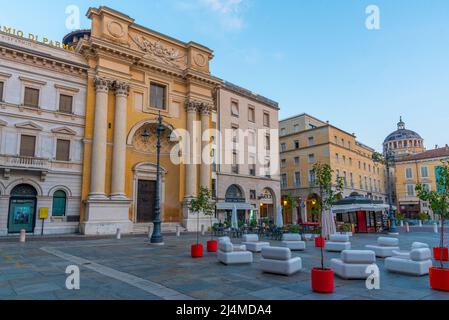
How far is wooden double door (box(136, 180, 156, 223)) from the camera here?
29.0 m

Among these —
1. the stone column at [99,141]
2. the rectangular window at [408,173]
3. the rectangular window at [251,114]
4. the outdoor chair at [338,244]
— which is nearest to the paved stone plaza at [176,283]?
the outdoor chair at [338,244]

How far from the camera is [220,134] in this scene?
36.5 m

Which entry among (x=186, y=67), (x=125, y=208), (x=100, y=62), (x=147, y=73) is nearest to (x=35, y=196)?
(x=125, y=208)

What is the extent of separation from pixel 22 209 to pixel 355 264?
23.4 meters

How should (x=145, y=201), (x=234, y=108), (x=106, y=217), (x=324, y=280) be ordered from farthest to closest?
(x=234, y=108)
(x=145, y=201)
(x=106, y=217)
(x=324, y=280)

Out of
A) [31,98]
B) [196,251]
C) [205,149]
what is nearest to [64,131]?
[31,98]

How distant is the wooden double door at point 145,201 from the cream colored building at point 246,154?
744 cm

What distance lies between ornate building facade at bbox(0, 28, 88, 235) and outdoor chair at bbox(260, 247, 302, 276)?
20.1 metres

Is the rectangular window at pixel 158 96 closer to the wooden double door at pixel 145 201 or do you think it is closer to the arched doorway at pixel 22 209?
the wooden double door at pixel 145 201

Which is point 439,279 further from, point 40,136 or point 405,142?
point 405,142

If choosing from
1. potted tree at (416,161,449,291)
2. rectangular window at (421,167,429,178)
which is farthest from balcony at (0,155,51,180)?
rectangular window at (421,167,429,178)

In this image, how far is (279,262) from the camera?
28.8 feet

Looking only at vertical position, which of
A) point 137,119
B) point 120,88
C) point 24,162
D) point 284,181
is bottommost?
point 24,162

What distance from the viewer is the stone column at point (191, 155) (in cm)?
3114
